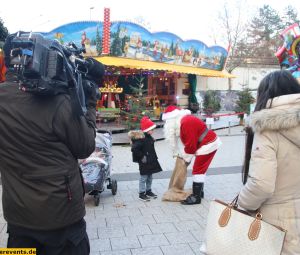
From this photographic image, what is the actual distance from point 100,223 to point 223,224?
298 cm

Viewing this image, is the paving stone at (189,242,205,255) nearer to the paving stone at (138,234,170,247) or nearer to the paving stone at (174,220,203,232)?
the paving stone at (138,234,170,247)

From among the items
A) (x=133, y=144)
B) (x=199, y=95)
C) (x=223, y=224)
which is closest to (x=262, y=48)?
(x=199, y=95)

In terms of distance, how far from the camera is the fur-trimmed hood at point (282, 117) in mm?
2084

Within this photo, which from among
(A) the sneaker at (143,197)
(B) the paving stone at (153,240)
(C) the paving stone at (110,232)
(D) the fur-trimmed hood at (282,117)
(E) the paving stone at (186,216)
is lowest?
(C) the paving stone at (110,232)

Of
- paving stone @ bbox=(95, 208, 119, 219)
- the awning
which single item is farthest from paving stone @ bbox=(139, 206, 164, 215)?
the awning

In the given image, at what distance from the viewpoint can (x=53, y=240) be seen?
1.98 metres

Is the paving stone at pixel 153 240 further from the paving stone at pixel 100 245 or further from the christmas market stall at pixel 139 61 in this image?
the christmas market stall at pixel 139 61

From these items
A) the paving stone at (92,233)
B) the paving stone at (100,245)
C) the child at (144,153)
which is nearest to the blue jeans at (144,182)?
the child at (144,153)

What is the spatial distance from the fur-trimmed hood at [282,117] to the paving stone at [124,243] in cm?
254

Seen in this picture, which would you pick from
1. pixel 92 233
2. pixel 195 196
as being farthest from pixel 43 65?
pixel 195 196

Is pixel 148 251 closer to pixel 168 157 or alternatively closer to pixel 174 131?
pixel 174 131

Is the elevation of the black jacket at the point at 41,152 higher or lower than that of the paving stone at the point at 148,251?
higher

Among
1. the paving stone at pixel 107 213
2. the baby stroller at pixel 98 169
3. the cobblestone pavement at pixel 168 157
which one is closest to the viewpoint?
the paving stone at pixel 107 213

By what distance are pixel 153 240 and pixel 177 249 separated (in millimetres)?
359
